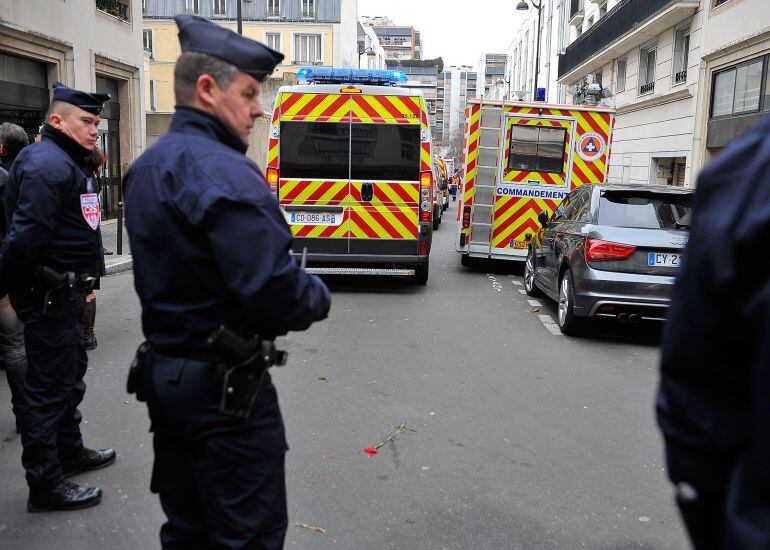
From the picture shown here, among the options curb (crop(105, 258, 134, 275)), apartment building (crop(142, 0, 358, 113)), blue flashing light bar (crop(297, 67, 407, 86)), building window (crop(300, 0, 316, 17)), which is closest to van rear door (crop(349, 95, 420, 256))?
blue flashing light bar (crop(297, 67, 407, 86))

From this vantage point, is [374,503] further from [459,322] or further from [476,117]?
[476,117]

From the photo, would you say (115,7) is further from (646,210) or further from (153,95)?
(153,95)

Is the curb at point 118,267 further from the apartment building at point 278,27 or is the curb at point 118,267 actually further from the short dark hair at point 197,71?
the apartment building at point 278,27

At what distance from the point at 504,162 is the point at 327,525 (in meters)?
9.19

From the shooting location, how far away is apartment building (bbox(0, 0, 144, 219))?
13875 millimetres

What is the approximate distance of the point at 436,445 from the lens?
448 cm

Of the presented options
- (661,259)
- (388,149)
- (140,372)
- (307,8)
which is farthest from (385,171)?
(307,8)

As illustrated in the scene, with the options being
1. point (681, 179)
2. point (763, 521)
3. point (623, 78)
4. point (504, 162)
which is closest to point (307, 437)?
point (763, 521)

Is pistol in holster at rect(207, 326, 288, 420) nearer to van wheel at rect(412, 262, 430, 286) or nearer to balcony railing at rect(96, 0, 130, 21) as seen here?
van wheel at rect(412, 262, 430, 286)

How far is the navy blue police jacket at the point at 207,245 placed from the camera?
2.02 metres

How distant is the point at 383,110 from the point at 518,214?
3.28 meters

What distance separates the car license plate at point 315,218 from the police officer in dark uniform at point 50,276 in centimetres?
619

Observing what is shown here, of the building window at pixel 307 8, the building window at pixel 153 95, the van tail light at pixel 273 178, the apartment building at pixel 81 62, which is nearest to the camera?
the van tail light at pixel 273 178

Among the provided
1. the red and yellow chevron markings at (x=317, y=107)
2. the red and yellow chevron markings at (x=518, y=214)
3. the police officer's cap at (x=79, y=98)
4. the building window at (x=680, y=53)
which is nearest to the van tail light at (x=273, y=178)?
the red and yellow chevron markings at (x=317, y=107)
